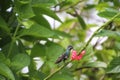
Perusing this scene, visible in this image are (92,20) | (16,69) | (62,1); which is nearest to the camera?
(16,69)

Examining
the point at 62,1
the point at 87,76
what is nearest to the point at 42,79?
the point at 62,1

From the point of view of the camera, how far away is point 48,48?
906 millimetres

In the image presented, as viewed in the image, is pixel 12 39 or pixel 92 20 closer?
pixel 12 39

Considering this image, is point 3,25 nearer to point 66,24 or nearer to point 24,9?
point 24,9

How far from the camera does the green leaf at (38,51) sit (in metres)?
0.91

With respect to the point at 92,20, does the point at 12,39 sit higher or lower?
higher

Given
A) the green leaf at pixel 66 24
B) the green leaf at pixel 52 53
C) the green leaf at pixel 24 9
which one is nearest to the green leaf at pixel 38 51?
the green leaf at pixel 52 53

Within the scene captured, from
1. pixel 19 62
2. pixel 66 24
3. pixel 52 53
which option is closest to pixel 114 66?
pixel 52 53

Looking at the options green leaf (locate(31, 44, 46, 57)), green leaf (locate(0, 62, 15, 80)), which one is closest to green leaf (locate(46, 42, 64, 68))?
green leaf (locate(31, 44, 46, 57))

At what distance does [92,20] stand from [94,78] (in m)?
0.34

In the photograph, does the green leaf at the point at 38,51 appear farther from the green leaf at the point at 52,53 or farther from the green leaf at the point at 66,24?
the green leaf at the point at 66,24

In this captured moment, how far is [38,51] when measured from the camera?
36.1 inches

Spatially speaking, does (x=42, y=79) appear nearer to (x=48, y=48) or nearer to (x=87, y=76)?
(x=48, y=48)

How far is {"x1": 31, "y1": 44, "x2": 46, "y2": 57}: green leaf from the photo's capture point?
912 mm
